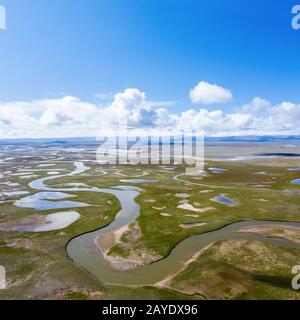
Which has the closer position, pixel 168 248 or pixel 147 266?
pixel 147 266

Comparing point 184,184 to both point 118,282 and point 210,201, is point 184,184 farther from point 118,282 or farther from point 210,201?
point 118,282

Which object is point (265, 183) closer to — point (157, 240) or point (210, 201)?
point (210, 201)

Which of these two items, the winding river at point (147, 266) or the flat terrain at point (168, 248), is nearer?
the flat terrain at point (168, 248)

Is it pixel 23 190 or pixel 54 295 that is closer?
pixel 54 295

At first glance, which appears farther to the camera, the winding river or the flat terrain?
the winding river

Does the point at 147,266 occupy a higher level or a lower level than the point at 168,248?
lower

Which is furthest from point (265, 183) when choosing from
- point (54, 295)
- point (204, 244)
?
point (54, 295)
